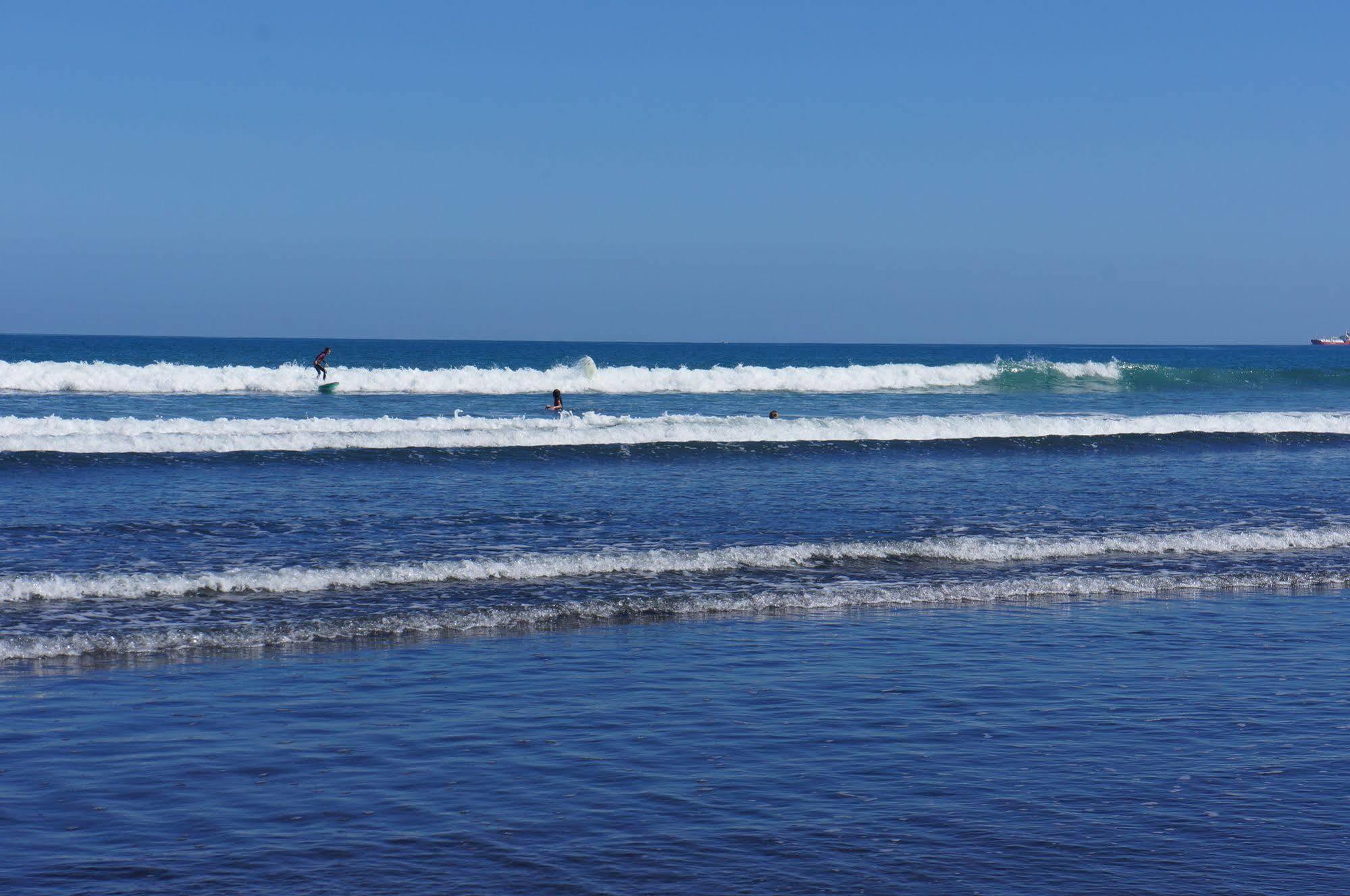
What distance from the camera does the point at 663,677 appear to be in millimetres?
9281

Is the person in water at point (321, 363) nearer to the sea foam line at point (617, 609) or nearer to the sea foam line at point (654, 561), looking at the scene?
the sea foam line at point (654, 561)

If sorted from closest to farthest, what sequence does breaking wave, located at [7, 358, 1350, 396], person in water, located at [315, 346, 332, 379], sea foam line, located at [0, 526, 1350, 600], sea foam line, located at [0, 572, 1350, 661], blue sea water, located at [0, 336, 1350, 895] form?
blue sea water, located at [0, 336, 1350, 895], sea foam line, located at [0, 572, 1350, 661], sea foam line, located at [0, 526, 1350, 600], person in water, located at [315, 346, 332, 379], breaking wave, located at [7, 358, 1350, 396]

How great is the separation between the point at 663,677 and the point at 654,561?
4.84 meters

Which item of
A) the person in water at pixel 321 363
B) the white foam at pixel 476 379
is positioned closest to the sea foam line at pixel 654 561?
the person in water at pixel 321 363

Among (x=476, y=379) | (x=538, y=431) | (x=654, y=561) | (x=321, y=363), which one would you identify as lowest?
(x=654, y=561)

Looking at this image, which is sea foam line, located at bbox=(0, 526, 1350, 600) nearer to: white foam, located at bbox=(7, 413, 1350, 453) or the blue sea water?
the blue sea water

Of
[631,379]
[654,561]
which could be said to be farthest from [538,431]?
[631,379]

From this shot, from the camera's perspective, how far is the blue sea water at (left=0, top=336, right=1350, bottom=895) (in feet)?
19.4

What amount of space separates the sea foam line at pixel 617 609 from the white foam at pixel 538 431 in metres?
15.1

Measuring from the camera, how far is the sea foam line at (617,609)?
33.3ft

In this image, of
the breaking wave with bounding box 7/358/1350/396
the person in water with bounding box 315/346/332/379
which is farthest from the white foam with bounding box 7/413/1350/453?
the breaking wave with bounding box 7/358/1350/396

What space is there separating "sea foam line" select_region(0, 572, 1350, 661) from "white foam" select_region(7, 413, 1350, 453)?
1506cm

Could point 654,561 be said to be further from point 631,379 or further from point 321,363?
point 631,379

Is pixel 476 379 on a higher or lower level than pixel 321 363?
lower
